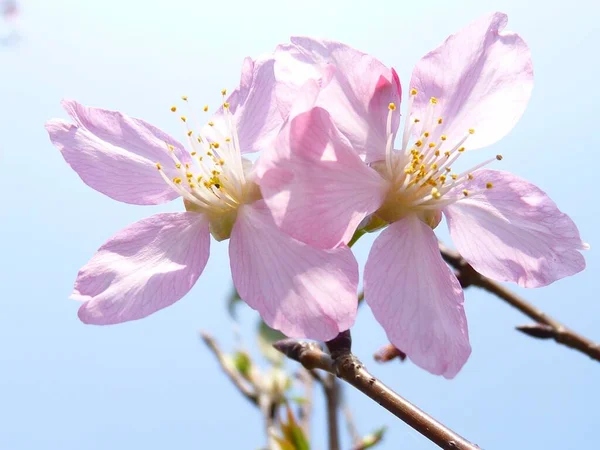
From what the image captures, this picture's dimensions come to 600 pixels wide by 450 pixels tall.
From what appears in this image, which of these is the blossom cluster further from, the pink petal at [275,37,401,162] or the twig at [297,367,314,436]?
the twig at [297,367,314,436]

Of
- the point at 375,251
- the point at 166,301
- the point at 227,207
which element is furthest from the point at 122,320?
the point at 375,251

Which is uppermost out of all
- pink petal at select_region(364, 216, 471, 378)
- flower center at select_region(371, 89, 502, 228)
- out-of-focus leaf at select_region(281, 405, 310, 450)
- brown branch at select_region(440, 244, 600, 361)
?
flower center at select_region(371, 89, 502, 228)

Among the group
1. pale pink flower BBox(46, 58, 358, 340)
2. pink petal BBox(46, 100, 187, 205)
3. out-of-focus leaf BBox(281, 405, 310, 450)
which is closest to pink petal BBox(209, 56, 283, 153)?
pale pink flower BBox(46, 58, 358, 340)

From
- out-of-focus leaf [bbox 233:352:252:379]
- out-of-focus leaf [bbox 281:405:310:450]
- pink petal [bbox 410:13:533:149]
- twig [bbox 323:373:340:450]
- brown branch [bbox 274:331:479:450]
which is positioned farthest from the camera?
out-of-focus leaf [bbox 233:352:252:379]

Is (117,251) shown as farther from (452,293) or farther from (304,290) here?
(452,293)

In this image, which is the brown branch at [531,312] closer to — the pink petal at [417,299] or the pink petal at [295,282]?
the pink petal at [417,299]

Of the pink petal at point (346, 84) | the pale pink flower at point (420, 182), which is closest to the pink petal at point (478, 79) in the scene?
the pale pink flower at point (420, 182)
